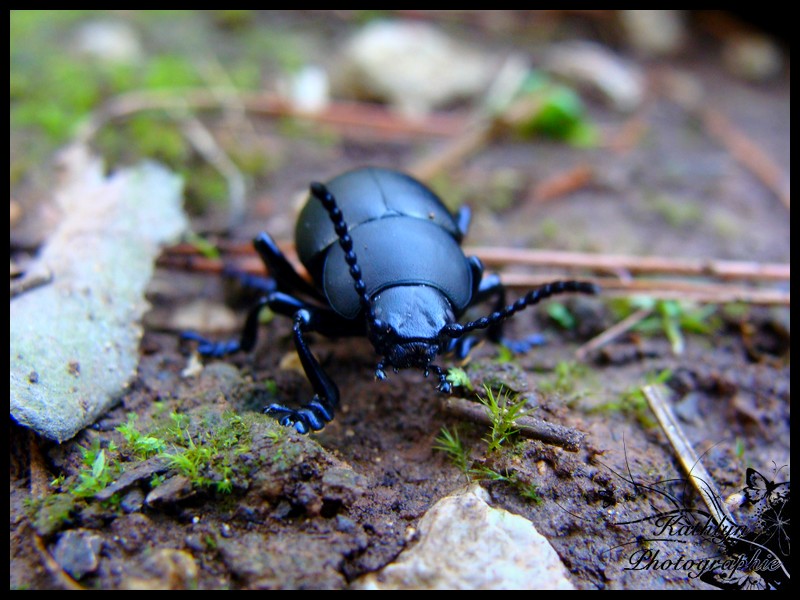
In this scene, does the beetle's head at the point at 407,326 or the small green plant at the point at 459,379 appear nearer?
the beetle's head at the point at 407,326

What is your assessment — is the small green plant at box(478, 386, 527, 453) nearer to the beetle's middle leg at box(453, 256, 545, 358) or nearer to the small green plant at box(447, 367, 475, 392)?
the small green plant at box(447, 367, 475, 392)

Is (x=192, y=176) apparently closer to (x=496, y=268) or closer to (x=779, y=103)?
(x=496, y=268)

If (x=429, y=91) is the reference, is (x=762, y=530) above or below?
below

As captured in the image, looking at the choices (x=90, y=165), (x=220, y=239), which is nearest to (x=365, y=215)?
(x=220, y=239)

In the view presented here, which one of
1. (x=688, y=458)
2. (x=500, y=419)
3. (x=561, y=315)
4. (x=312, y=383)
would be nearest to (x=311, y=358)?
(x=312, y=383)

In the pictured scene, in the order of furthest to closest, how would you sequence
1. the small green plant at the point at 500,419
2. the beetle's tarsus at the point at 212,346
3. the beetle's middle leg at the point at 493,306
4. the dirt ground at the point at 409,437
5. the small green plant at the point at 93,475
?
the beetle's tarsus at the point at 212,346 < the beetle's middle leg at the point at 493,306 < the small green plant at the point at 500,419 < the small green plant at the point at 93,475 < the dirt ground at the point at 409,437

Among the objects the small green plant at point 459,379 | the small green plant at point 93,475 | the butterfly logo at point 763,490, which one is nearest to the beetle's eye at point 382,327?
the small green plant at point 459,379

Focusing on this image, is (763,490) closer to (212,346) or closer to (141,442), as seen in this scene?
(141,442)

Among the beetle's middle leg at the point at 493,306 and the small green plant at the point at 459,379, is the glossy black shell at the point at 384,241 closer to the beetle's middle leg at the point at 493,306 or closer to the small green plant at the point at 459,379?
the beetle's middle leg at the point at 493,306
